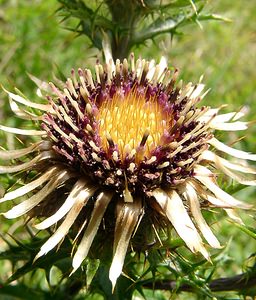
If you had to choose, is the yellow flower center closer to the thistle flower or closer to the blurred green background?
the thistle flower

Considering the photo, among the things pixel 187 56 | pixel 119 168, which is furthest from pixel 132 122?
pixel 187 56

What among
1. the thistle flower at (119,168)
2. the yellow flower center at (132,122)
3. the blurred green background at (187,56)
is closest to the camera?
the thistle flower at (119,168)

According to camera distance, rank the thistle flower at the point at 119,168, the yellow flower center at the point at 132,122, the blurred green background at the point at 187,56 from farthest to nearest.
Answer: the blurred green background at the point at 187,56 → the yellow flower center at the point at 132,122 → the thistle flower at the point at 119,168

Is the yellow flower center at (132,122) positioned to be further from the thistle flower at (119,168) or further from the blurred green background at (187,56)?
the blurred green background at (187,56)

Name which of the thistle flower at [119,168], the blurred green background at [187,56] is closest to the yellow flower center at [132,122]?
the thistle flower at [119,168]

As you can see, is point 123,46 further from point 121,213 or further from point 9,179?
point 121,213

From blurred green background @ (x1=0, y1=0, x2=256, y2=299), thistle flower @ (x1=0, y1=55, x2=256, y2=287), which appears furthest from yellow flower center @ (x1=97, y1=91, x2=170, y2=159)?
blurred green background @ (x1=0, y1=0, x2=256, y2=299)
